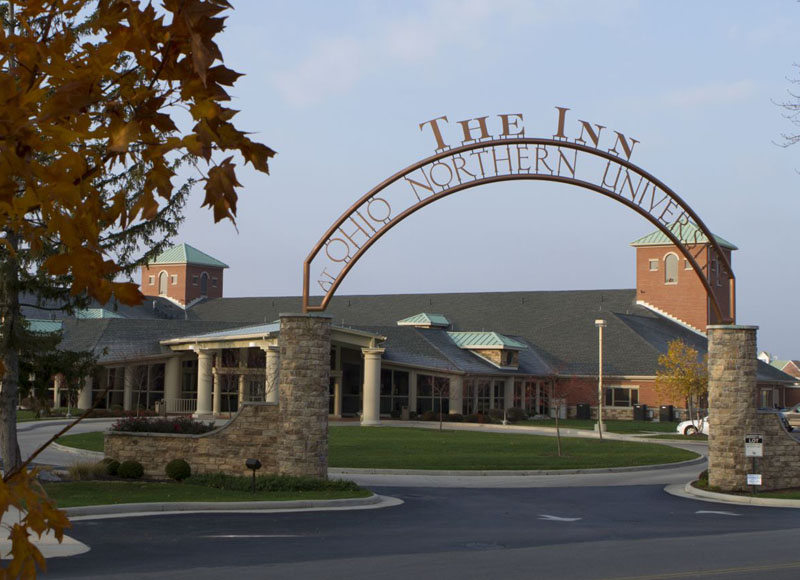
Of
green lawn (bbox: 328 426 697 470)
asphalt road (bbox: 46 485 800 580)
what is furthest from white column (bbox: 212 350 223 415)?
asphalt road (bbox: 46 485 800 580)

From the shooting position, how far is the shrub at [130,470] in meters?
21.6

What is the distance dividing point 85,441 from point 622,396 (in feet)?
126

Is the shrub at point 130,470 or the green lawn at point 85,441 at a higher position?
the shrub at point 130,470

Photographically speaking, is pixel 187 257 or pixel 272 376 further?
pixel 187 257

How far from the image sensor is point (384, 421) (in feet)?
172

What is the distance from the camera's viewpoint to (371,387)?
166 ft

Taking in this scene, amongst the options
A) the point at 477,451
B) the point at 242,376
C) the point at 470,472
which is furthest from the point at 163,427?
the point at 242,376

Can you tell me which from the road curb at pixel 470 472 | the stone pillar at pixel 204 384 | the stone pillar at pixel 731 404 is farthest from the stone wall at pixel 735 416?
the stone pillar at pixel 204 384

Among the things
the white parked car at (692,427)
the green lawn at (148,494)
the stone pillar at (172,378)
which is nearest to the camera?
the green lawn at (148,494)

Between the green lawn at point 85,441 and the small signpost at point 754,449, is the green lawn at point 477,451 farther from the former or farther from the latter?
the green lawn at point 85,441

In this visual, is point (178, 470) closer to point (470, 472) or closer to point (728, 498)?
point (470, 472)

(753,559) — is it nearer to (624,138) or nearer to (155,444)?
(624,138)

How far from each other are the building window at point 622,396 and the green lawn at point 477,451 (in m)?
20.6

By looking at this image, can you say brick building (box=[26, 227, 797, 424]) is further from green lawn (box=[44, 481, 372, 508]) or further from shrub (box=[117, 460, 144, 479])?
green lawn (box=[44, 481, 372, 508])
